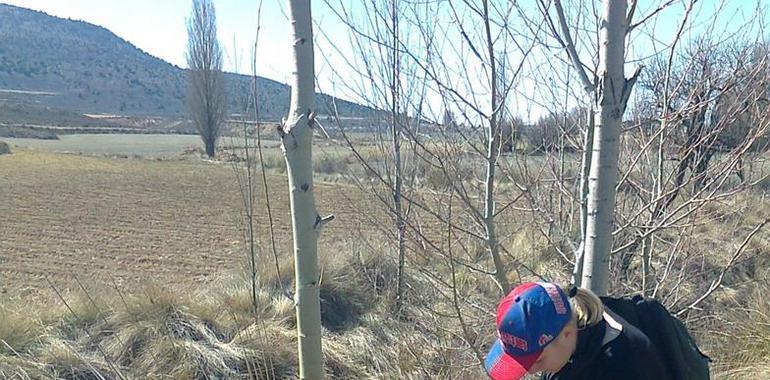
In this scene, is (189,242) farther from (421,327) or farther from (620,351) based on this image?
(620,351)

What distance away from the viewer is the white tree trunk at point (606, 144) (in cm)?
204

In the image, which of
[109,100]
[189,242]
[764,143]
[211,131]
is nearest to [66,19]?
[109,100]

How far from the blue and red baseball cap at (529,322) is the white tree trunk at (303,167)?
0.68 meters

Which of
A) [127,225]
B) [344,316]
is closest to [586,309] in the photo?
Result: [344,316]

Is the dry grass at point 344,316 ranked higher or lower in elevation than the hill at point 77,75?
lower

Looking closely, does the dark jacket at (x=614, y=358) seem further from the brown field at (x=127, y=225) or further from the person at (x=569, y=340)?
the brown field at (x=127, y=225)

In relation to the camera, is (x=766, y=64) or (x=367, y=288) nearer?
(x=766, y=64)

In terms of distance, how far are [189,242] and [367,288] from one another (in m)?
8.09

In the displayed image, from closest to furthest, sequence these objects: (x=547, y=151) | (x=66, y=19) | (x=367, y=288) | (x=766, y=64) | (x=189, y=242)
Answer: (x=766, y=64), (x=547, y=151), (x=367, y=288), (x=189, y=242), (x=66, y=19)

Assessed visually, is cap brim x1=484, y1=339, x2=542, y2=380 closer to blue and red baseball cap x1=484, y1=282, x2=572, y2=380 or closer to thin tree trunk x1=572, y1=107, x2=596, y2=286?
blue and red baseball cap x1=484, y1=282, x2=572, y2=380

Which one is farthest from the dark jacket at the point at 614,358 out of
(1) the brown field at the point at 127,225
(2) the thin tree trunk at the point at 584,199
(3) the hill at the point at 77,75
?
(3) the hill at the point at 77,75

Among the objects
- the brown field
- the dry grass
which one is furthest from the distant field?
the dry grass

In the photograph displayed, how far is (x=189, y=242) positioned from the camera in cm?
1312

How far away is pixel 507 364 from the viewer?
171 centimetres
